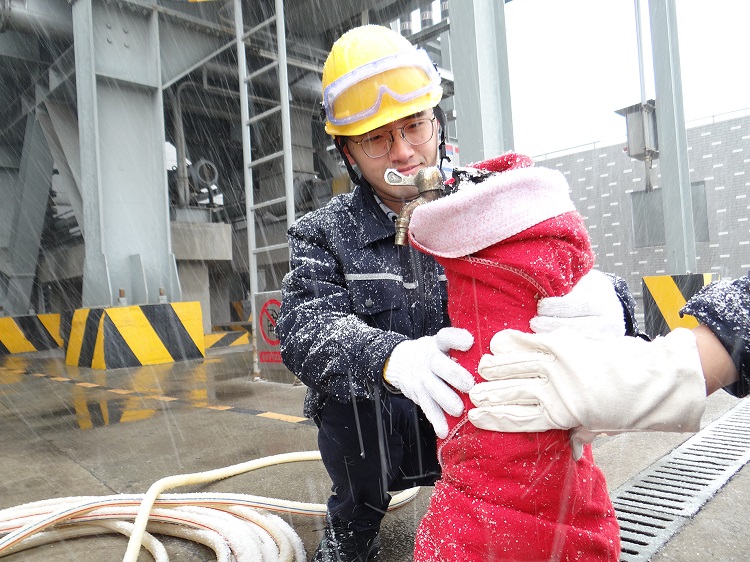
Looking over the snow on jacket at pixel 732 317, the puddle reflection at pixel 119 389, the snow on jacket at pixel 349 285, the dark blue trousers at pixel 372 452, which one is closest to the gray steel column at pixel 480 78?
the snow on jacket at pixel 349 285

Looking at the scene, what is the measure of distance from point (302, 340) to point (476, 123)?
7.12 ft

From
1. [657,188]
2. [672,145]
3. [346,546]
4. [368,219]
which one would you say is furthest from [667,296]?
[346,546]

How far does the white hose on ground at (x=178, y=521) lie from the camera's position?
5.77ft

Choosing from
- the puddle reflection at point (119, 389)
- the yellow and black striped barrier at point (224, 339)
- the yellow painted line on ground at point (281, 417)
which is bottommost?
the yellow painted line on ground at point (281, 417)

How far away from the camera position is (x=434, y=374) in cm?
114

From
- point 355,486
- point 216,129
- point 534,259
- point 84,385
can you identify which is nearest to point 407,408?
point 355,486

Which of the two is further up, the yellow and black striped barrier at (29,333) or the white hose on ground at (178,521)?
the yellow and black striped barrier at (29,333)

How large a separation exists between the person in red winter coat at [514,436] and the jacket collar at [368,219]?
1.99 ft

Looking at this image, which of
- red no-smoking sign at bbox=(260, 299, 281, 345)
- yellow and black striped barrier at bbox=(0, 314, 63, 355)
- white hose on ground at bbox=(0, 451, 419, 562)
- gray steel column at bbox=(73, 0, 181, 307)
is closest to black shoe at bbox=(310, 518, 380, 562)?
white hose on ground at bbox=(0, 451, 419, 562)

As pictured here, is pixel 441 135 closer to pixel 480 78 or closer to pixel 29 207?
pixel 480 78

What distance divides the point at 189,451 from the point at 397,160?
86.3 inches

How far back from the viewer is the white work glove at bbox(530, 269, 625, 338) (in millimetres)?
982

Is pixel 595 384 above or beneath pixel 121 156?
beneath

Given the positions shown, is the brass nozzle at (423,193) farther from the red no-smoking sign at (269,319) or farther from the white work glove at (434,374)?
the red no-smoking sign at (269,319)
